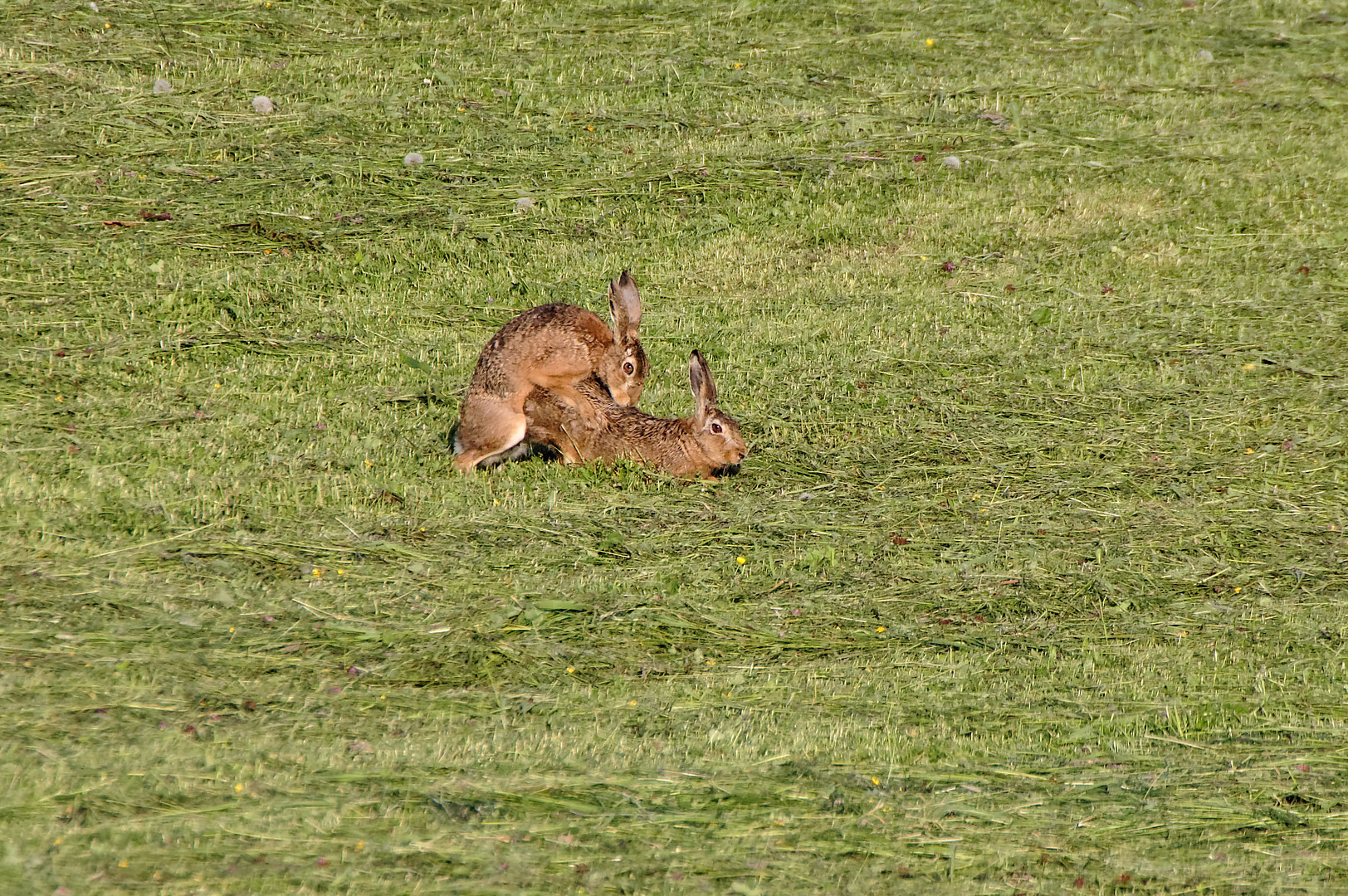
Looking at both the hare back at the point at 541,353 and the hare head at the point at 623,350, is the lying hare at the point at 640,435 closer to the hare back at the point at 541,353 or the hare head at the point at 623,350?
the hare back at the point at 541,353

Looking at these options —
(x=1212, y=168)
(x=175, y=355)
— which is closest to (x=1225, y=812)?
(x=175, y=355)

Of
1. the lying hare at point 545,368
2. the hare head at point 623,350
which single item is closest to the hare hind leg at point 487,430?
the lying hare at point 545,368

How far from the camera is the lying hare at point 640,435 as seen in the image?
8.95 metres

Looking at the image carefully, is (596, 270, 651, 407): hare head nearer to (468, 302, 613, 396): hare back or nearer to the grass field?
(468, 302, 613, 396): hare back

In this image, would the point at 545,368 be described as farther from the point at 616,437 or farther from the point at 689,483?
the point at 689,483

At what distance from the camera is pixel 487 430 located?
886 centimetres

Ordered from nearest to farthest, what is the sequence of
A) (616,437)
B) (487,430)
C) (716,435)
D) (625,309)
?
1. (487,430)
2. (716,435)
3. (616,437)
4. (625,309)

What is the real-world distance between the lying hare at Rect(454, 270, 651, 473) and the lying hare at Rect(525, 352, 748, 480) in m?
0.07

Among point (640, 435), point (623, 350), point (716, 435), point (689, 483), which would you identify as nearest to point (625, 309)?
point (623, 350)

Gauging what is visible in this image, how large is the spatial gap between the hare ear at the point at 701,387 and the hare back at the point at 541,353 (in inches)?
25.3

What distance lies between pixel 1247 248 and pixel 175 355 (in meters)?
9.96

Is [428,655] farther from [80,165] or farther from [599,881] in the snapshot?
[80,165]

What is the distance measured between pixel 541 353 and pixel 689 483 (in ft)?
4.36

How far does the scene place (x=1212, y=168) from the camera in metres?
14.7
